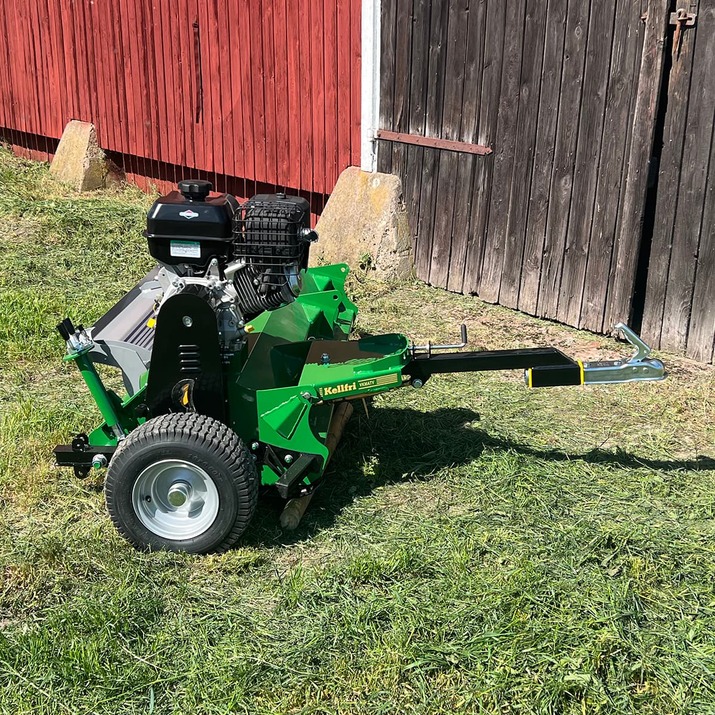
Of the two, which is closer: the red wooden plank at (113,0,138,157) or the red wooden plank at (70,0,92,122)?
the red wooden plank at (113,0,138,157)

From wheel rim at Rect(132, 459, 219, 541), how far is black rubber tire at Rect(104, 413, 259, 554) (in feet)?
0.13

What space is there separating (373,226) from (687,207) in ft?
8.81

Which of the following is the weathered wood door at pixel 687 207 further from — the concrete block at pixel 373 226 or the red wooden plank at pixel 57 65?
the red wooden plank at pixel 57 65

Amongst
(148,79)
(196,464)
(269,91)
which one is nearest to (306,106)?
(269,91)

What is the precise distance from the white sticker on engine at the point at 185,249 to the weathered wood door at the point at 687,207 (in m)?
3.54

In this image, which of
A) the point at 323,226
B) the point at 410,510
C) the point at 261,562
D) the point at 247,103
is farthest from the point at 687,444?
the point at 247,103

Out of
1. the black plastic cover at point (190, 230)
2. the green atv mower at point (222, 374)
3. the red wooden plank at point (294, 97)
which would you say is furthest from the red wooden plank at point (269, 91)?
the black plastic cover at point (190, 230)

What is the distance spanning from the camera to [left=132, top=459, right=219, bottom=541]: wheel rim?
149 inches

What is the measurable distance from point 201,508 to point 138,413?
546 mm

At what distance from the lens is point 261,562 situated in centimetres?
385

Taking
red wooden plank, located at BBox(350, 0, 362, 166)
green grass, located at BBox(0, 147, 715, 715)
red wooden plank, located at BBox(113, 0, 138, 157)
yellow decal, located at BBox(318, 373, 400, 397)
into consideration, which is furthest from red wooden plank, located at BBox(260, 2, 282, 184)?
yellow decal, located at BBox(318, 373, 400, 397)

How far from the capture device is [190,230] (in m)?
3.88

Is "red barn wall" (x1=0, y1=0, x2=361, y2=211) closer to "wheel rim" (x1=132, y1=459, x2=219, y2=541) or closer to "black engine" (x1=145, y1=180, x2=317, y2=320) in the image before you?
"black engine" (x1=145, y1=180, x2=317, y2=320)

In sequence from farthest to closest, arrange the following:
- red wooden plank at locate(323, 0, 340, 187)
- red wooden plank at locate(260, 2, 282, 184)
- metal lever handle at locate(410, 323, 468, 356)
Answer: red wooden plank at locate(260, 2, 282, 184), red wooden plank at locate(323, 0, 340, 187), metal lever handle at locate(410, 323, 468, 356)
